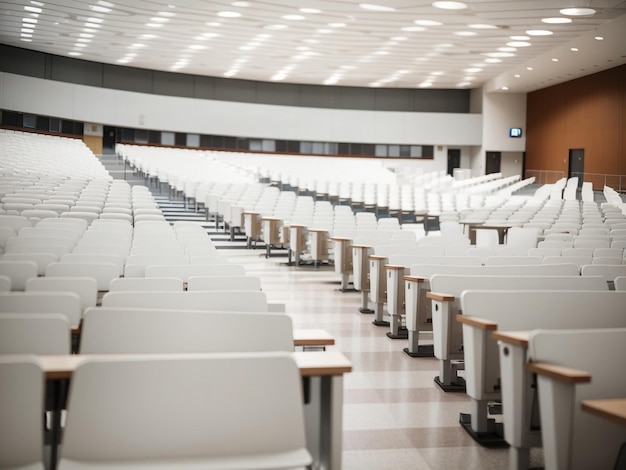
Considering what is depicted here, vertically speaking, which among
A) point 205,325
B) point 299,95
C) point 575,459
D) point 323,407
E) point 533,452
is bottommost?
point 533,452

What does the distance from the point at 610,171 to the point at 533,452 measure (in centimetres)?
2307

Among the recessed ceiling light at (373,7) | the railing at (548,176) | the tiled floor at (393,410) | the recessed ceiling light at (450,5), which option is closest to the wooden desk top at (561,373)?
the tiled floor at (393,410)

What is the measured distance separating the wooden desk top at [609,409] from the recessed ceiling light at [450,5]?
1473 centimetres

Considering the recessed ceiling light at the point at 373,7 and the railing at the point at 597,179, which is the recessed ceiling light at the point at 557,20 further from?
the railing at the point at 597,179

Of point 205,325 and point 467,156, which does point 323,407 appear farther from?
point 467,156

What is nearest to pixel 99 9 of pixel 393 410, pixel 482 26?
pixel 482 26

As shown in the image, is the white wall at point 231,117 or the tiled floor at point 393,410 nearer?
the tiled floor at point 393,410

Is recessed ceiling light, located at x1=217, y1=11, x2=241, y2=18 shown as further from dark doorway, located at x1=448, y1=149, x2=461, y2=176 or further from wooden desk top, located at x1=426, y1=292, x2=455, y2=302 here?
dark doorway, located at x1=448, y1=149, x2=461, y2=176

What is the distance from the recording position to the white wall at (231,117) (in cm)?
2562

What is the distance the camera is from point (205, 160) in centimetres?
2464

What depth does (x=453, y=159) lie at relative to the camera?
31547 millimetres

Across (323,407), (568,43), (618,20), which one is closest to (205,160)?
(568,43)

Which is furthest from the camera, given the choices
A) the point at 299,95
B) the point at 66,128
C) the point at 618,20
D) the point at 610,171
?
the point at 299,95

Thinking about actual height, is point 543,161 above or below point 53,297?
above
